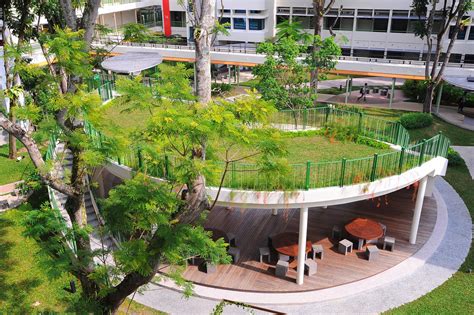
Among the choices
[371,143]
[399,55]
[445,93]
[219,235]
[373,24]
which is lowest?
[219,235]

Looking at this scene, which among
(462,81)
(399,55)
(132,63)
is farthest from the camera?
(399,55)

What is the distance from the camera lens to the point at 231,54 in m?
34.1

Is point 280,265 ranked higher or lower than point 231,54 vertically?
lower

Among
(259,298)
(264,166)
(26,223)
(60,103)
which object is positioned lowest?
(259,298)

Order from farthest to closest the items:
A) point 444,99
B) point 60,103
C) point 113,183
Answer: point 444,99
point 113,183
point 60,103

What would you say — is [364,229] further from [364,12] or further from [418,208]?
[364,12]

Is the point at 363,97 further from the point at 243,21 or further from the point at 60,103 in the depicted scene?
the point at 60,103

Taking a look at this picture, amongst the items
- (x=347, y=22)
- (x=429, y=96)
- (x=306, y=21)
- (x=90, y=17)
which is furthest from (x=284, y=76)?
(x=306, y=21)

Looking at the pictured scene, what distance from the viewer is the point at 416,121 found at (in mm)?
26766

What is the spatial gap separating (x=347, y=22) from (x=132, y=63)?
2347cm

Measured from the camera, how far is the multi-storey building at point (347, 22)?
4047cm

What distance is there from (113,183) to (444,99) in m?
25.6

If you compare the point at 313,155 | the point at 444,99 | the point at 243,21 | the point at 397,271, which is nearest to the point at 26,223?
the point at 313,155

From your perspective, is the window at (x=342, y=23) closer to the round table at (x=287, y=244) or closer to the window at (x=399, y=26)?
the window at (x=399, y=26)
